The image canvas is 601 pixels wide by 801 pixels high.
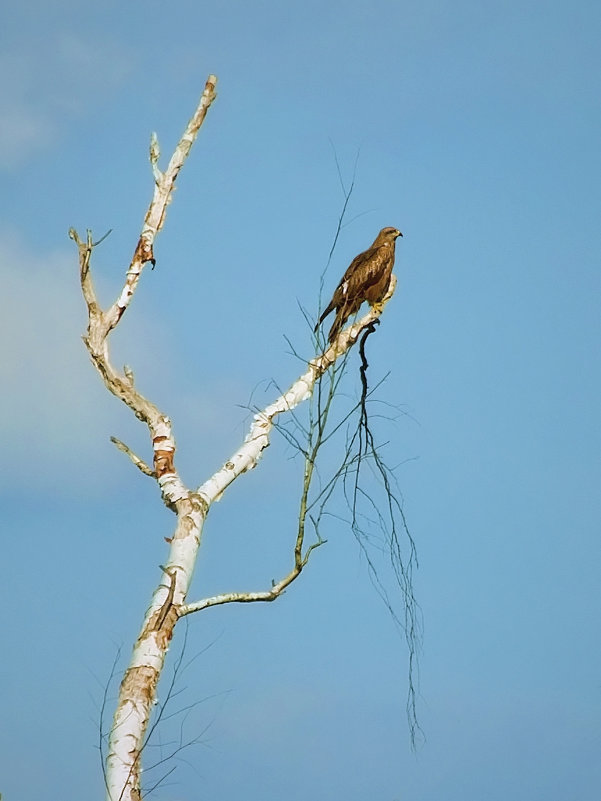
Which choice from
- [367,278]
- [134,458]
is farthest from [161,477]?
[367,278]

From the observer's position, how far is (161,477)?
626 cm

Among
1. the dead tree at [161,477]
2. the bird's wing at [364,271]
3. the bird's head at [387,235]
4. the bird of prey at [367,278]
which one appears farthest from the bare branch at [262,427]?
the bird's head at [387,235]

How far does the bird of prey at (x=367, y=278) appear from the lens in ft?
26.7

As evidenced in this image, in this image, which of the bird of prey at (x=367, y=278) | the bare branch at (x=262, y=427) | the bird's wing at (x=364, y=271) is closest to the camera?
the bare branch at (x=262, y=427)

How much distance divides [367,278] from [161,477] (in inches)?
115

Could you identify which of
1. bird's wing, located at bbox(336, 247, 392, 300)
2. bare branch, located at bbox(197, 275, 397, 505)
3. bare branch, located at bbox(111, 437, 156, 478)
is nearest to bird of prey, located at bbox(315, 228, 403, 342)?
bird's wing, located at bbox(336, 247, 392, 300)

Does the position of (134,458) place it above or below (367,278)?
below

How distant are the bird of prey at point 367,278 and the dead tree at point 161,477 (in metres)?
0.29

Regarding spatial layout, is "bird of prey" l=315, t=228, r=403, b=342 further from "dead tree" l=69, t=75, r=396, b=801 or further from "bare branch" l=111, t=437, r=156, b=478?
"bare branch" l=111, t=437, r=156, b=478

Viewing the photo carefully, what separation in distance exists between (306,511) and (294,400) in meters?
1.09

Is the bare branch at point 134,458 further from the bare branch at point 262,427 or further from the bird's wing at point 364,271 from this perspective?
the bird's wing at point 364,271

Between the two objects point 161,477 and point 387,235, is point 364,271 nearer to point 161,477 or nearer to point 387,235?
point 387,235

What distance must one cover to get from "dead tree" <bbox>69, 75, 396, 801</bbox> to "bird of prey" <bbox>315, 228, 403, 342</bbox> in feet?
0.94

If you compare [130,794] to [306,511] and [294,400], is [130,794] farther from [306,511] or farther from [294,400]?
[294,400]
